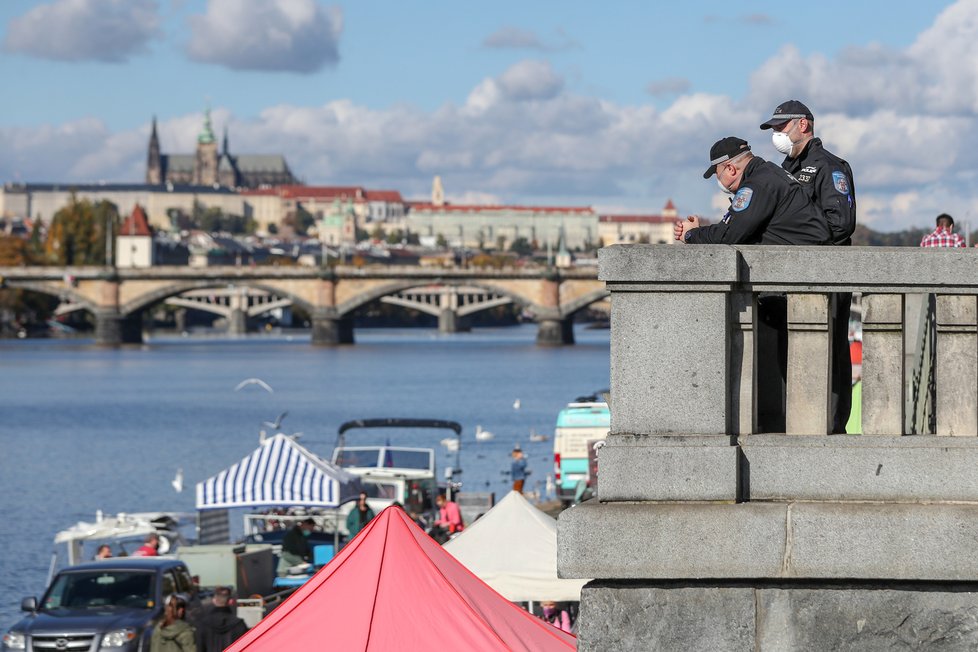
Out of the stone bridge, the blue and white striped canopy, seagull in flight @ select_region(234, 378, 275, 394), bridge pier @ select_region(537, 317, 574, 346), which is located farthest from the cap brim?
bridge pier @ select_region(537, 317, 574, 346)

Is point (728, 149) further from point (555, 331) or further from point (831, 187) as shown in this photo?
point (555, 331)

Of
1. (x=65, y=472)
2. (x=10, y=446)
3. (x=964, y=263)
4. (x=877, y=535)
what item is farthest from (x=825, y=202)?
(x=10, y=446)

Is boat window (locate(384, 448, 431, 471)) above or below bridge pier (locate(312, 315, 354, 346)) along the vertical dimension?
below

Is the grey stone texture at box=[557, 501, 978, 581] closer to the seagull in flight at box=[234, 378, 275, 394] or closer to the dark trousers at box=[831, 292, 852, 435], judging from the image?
the dark trousers at box=[831, 292, 852, 435]

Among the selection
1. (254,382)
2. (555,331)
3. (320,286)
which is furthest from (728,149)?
(320,286)

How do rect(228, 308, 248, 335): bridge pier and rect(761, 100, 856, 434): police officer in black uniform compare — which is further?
rect(228, 308, 248, 335): bridge pier

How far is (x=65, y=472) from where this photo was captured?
45.0m

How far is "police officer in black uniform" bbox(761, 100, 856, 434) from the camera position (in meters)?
5.87

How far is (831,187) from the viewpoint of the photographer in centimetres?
620

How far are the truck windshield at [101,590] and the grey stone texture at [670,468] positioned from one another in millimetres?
10847

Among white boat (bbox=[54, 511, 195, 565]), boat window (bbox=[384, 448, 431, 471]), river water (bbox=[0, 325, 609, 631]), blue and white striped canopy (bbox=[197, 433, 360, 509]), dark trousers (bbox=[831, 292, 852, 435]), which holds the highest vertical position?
dark trousers (bbox=[831, 292, 852, 435])

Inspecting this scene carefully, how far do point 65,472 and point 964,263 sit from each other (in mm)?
41487

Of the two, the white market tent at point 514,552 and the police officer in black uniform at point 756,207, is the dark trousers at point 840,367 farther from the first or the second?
the white market tent at point 514,552

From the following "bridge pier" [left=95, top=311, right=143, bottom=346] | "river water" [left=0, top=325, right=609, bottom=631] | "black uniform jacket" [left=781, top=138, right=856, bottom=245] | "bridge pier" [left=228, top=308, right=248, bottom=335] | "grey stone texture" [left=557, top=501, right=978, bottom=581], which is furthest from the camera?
"bridge pier" [left=228, top=308, right=248, bottom=335]
